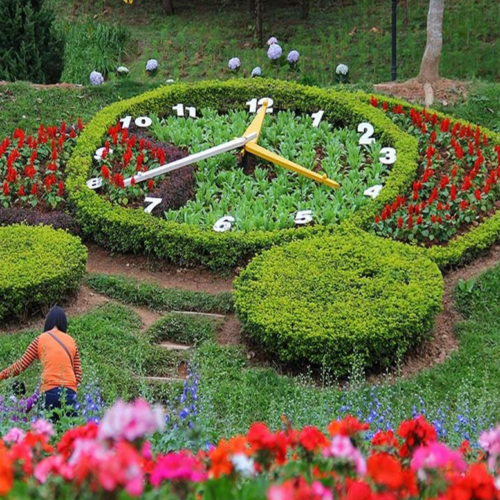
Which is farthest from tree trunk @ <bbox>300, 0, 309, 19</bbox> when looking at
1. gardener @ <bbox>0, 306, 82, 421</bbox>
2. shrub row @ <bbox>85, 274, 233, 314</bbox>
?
gardener @ <bbox>0, 306, 82, 421</bbox>

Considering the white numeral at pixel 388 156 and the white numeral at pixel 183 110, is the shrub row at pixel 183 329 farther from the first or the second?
the white numeral at pixel 183 110

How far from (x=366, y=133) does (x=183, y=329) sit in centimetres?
331

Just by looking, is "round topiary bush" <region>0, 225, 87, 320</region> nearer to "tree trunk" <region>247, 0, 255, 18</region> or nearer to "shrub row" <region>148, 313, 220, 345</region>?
"shrub row" <region>148, 313, 220, 345</region>

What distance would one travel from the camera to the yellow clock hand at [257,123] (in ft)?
26.5

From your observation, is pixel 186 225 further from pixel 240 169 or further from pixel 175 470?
pixel 175 470

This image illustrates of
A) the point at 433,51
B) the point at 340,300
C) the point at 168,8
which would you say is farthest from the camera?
the point at 168,8

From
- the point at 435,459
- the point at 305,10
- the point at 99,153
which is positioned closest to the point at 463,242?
the point at 99,153

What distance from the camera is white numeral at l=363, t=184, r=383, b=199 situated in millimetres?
7548

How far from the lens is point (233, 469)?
2236 millimetres

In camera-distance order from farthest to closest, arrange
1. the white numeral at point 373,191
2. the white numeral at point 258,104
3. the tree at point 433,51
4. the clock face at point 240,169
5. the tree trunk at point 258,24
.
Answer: the tree trunk at point 258,24
the tree at point 433,51
the white numeral at point 258,104
the white numeral at point 373,191
the clock face at point 240,169

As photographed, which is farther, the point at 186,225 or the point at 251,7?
the point at 251,7

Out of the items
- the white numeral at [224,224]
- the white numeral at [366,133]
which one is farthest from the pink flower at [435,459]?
the white numeral at [366,133]

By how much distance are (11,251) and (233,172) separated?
2.14m

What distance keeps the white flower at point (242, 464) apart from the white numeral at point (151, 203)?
5.26 meters
